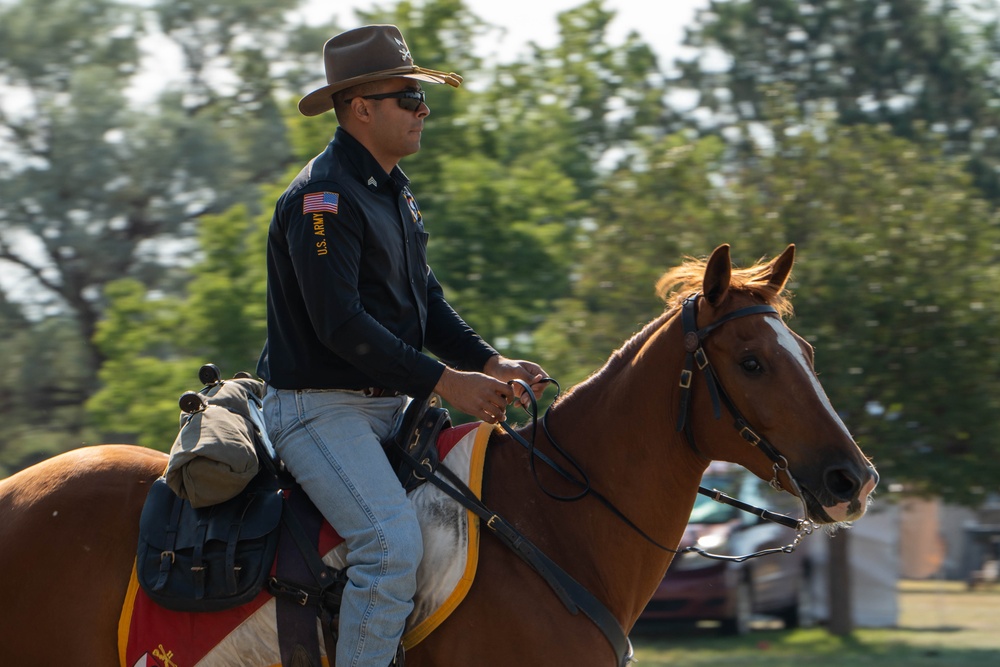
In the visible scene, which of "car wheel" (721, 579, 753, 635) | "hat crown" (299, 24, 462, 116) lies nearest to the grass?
"car wheel" (721, 579, 753, 635)

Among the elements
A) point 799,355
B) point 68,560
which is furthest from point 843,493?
point 68,560

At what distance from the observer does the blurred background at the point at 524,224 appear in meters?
12.4

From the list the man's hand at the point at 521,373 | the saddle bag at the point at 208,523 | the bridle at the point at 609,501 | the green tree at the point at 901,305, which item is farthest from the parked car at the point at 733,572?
the saddle bag at the point at 208,523

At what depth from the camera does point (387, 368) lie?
394 cm

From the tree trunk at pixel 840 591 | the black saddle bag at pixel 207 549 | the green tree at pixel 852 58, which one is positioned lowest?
the tree trunk at pixel 840 591

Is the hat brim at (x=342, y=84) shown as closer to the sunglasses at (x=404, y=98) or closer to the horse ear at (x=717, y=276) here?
the sunglasses at (x=404, y=98)

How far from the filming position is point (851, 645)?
13.8 m

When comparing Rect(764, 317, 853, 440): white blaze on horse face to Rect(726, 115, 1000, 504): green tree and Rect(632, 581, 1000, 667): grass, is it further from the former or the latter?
Rect(632, 581, 1000, 667): grass

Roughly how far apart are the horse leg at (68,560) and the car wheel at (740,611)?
10968 millimetres

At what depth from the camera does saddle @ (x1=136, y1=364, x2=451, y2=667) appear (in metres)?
3.89

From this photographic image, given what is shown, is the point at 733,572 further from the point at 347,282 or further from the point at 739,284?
the point at 347,282

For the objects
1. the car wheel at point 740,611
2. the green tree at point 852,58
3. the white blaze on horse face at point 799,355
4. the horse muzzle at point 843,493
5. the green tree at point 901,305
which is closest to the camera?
the horse muzzle at point 843,493

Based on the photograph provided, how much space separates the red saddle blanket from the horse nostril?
1205mm

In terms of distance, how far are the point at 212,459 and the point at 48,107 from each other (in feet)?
57.4
